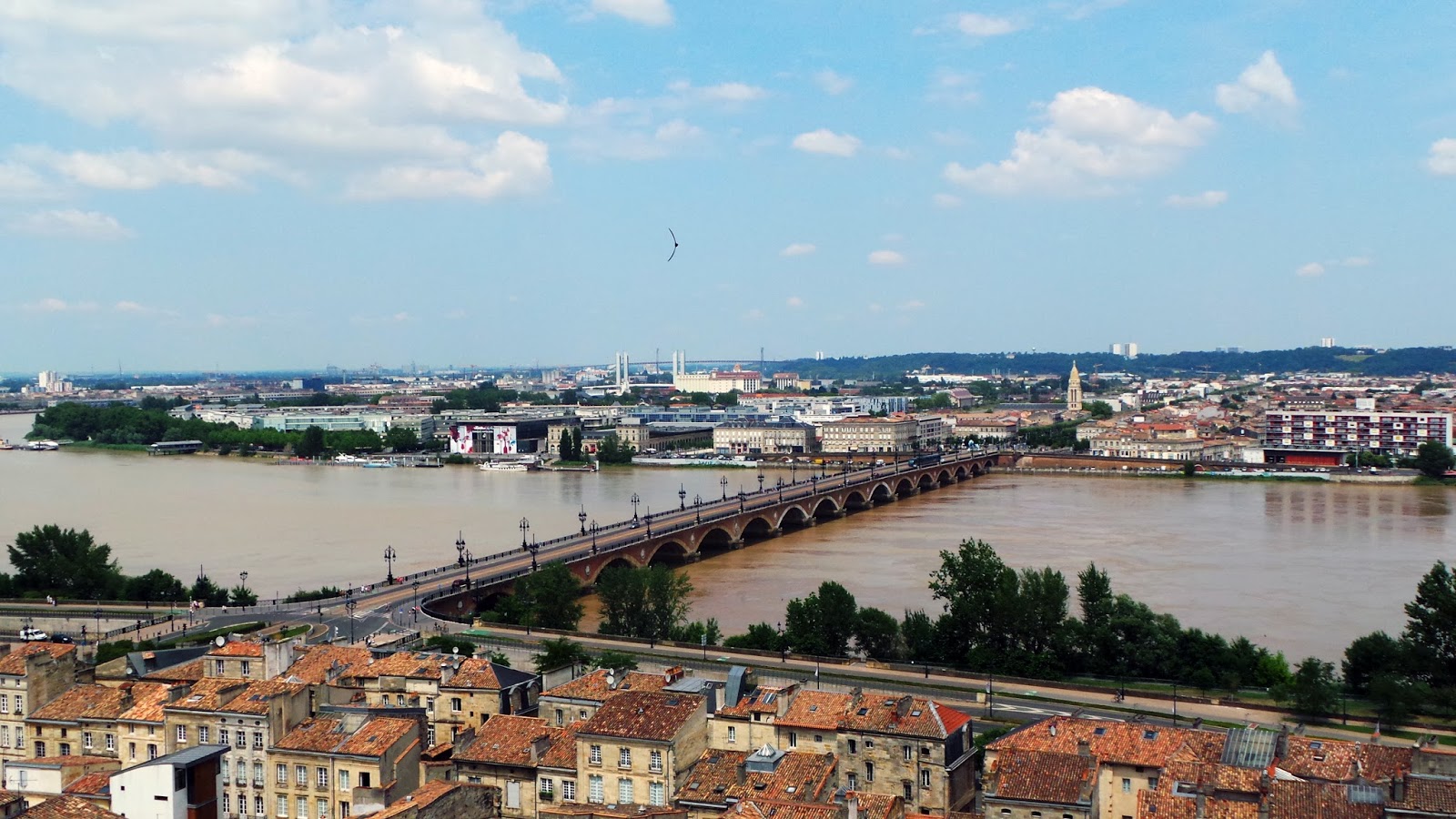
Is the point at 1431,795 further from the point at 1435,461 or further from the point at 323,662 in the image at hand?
the point at 1435,461

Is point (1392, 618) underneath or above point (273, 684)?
underneath

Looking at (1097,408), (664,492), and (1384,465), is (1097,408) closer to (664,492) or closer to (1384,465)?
(1384,465)

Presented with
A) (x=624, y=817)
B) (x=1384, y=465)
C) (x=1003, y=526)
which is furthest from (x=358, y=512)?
(x=1384, y=465)

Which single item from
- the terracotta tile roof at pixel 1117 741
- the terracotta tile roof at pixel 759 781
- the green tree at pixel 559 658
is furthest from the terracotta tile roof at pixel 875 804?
the green tree at pixel 559 658

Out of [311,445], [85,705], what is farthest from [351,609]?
[311,445]

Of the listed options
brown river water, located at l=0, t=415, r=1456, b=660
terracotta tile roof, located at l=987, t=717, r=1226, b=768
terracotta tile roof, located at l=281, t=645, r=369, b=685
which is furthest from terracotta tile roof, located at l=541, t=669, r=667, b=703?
brown river water, located at l=0, t=415, r=1456, b=660

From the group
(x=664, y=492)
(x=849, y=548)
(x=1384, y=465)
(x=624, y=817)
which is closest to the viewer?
(x=624, y=817)
